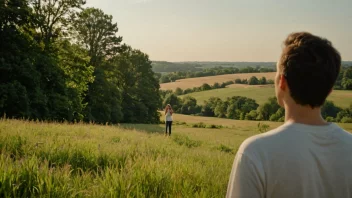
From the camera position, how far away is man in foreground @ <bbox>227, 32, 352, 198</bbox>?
1.78 meters

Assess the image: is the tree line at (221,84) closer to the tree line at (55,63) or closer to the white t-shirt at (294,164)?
the tree line at (55,63)

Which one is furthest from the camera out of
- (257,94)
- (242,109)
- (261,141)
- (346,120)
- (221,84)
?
(221,84)

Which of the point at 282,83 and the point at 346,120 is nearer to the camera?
the point at 282,83

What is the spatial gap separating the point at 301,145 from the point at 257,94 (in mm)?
110674

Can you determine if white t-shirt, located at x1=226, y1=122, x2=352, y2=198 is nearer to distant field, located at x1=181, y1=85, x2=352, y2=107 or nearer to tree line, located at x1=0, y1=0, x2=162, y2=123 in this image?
tree line, located at x1=0, y1=0, x2=162, y2=123

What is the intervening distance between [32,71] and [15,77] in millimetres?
1370

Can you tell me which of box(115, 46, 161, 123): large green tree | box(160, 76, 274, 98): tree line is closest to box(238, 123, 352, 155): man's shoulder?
box(115, 46, 161, 123): large green tree

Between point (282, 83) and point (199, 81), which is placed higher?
point (199, 81)

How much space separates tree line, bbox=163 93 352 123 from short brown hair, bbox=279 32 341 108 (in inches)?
3104

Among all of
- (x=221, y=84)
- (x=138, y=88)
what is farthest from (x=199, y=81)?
(x=138, y=88)

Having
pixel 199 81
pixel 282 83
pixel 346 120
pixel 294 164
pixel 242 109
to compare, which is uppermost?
pixel 199 81

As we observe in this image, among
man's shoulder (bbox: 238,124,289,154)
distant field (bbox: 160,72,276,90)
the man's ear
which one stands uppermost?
distant field (bbox: 160,72,276,90)

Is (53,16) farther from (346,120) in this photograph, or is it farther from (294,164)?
(346,120)

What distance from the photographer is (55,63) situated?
1186 inches
